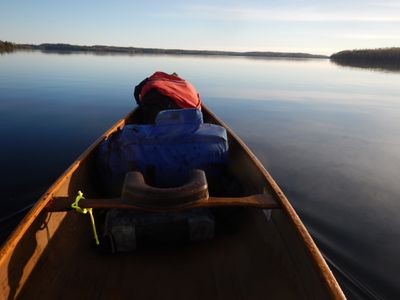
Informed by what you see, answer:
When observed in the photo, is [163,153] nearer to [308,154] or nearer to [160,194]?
[160,194]

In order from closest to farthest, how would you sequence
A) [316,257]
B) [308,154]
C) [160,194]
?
[316,257], [160,194], [308,154]

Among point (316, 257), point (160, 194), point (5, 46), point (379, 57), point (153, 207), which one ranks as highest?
point (379, 57)

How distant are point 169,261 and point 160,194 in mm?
764

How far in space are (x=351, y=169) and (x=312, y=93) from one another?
40.7 feet

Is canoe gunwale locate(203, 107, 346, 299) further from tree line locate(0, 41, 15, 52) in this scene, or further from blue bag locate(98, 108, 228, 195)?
tree line locate(0, 41, 15, 52)

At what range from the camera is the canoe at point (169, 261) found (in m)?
2.15

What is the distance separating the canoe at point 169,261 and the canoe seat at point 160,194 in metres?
0.08

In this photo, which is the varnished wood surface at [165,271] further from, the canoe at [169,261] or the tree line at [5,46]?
the tree line at [5,46]

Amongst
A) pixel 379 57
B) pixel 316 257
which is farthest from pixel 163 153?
pixel 379 57

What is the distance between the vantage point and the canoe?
215 centimetres

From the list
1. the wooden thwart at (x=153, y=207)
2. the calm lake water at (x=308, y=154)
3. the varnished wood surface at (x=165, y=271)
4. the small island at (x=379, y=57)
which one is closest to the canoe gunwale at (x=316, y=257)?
the wooden thwart at (x=153, y=207)

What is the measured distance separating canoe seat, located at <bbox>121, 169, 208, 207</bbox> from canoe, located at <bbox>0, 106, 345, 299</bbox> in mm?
79

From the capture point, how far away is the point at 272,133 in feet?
29.5

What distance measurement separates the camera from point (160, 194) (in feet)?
7.50
